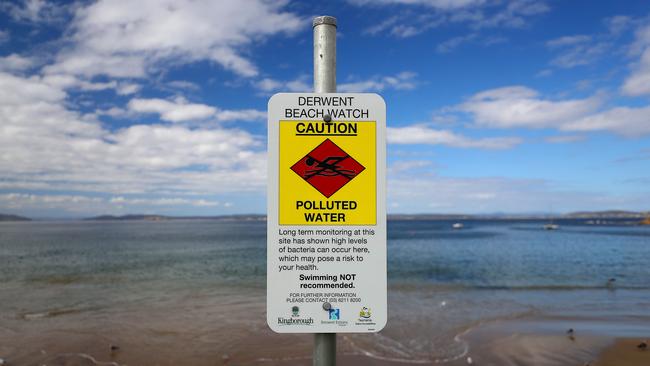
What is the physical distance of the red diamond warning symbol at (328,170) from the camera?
2078 mm

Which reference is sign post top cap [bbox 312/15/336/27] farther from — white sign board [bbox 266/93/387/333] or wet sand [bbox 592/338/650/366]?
wet sand [bbox 592/338/650/366]

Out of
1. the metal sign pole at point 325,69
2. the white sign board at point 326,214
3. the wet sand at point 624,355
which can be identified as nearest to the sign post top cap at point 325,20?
the metal sign pole at point 325,69

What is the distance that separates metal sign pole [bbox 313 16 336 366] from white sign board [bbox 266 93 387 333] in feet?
0.19

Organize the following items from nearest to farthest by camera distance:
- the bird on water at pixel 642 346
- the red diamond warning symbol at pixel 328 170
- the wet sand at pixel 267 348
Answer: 1. the red diamond warning symbol at pixel 328 170
2. the wet sand at pixel 267 348
3. the bird on water at pixel 642 346

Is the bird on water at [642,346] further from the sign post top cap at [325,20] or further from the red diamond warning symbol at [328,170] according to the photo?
the sign post top cap at [325,20]

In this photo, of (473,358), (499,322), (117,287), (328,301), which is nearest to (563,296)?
(499,322)

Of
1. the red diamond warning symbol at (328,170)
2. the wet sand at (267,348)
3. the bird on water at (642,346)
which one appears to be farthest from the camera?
the bird on water at (642,346)

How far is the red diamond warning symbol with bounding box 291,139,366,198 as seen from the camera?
2078 mm

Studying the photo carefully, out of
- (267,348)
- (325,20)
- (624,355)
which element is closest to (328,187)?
(325,20)

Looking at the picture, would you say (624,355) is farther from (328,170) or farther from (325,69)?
(325,69)

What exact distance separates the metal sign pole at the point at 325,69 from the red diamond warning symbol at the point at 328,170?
36 centimetres

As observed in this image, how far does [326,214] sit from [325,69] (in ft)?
2.51

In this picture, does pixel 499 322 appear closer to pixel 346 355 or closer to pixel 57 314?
pixel 346 355

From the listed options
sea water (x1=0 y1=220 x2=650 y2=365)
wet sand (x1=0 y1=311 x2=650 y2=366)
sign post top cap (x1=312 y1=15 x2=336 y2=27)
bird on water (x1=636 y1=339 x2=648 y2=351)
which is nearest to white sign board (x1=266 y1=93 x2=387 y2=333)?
sign post top cap (x1=312 y1=15 x2=336 y2=27)
